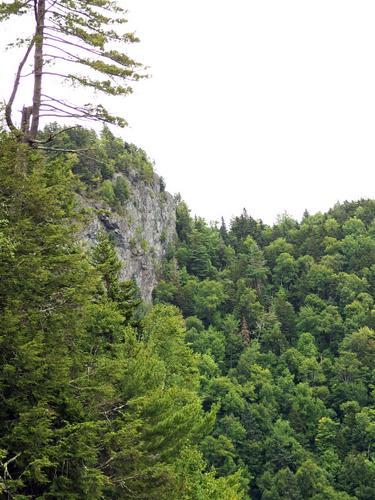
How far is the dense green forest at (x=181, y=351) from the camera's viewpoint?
11352 mm

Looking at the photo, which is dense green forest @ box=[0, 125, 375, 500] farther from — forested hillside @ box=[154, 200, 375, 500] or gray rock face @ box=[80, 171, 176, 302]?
gray rock face @ box=[80, 171, 176, 302]

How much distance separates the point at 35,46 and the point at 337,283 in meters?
111

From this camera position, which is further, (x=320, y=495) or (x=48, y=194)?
(x=320, y=495)

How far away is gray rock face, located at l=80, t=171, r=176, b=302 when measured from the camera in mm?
88500

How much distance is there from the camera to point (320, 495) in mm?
68750

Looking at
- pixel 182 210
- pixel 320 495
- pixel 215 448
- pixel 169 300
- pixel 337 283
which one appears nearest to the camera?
pixel 320 495

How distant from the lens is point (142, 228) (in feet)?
332

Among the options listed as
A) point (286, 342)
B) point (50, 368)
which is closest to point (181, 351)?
point (50, 368)

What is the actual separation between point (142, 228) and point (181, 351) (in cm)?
7431

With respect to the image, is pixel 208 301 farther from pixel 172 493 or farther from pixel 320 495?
pixel 172 493

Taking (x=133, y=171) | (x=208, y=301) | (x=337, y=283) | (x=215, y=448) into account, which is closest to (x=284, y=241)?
(x=337, y=283)

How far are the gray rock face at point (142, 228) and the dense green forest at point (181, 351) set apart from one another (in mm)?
2833

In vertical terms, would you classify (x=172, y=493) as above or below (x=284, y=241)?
below

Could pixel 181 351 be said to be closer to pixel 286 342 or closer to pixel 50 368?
pixel 50 368
